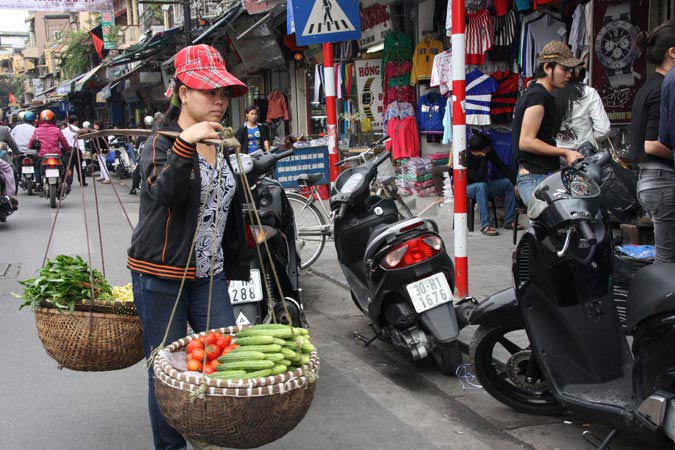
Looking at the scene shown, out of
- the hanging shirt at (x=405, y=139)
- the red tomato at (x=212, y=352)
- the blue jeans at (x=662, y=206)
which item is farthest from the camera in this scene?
the hanging shirt at (x=405, y=139)

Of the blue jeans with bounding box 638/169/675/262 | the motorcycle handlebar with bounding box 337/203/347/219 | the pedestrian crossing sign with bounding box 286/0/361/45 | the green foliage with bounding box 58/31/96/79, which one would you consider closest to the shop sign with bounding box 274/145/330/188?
the pedestrian crossing sign with bounding box 286/0/361/45

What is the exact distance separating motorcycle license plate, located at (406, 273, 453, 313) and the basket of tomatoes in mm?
1782

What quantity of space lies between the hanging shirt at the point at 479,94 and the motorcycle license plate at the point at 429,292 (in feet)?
20.4

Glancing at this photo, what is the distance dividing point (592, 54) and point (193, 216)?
6.73 m

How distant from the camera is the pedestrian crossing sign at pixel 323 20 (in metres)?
7.94

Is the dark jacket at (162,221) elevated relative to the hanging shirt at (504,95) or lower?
lower

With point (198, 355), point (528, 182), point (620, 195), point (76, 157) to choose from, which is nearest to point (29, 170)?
point (76, 157)

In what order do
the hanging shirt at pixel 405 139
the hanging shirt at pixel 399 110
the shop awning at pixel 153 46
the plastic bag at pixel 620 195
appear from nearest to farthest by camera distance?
the plastic bag at pixel 620 195, the hanging shirt at pixel 405 139, the hanging shirt at pixel 399 110, the shop awning at pixel 153 46

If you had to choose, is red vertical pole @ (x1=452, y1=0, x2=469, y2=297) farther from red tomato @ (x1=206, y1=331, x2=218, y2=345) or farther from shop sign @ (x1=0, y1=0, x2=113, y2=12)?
shop sign @ (x1=0, y1=0, x2=113, y2=12)

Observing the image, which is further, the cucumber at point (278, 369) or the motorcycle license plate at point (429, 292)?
the motorcycle license plate at point (429, 292)

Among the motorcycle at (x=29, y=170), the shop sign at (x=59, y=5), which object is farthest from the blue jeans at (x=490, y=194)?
the shop sign at (x=59, y=5)

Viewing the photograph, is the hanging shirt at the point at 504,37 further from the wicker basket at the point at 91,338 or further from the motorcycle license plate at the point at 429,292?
the wicker basket at the point at 91,338

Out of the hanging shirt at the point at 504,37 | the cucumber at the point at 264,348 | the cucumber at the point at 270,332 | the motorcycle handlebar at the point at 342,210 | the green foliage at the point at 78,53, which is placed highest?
the green foliage at the point at 78,53

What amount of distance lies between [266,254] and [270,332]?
243cm
